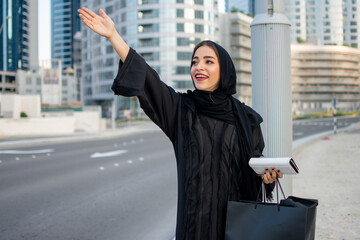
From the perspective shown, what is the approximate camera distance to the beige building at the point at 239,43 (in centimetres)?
8944

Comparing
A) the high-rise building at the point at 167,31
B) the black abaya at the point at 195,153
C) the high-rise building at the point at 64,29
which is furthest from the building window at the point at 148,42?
the high-rise building at the point at 64,29

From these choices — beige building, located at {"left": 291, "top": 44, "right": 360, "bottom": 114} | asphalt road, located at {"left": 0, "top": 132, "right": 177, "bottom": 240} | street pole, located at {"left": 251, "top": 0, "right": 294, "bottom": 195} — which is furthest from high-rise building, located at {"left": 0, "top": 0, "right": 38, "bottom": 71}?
street pole, located at {"left": 251, "top": 0, "right": 294, "bottom": 195}

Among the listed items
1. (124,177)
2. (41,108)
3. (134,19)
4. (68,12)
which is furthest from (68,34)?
(124,177)

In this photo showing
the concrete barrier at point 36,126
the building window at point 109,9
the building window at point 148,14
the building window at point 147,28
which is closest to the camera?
the concrete barrier at point 36,126

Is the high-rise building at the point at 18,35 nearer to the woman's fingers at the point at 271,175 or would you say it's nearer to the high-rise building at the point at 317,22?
the high-rise building at the point at 317,22

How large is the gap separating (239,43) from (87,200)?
87418 mm

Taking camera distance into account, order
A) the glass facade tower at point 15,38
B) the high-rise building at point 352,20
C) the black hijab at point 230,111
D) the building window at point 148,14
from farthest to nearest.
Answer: the glass facade tower at point 15,38, the building window at point 148,14, the high-rise building at point 352,20, the black hijab at point 230,111

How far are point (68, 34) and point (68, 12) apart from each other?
34.3 feet

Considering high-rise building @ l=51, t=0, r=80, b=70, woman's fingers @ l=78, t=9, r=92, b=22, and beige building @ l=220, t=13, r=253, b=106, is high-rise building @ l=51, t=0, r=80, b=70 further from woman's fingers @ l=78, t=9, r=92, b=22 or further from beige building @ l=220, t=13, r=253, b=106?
woman's fingers @ l=78, t=9, r=92, b=22

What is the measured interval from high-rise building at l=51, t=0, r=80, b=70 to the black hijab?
17776 cm

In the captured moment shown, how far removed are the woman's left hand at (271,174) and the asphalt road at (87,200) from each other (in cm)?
330

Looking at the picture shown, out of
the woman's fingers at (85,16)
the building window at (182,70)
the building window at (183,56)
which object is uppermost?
the building window at (183,56)

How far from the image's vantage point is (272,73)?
11.4 feet

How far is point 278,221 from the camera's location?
77.9 inches
